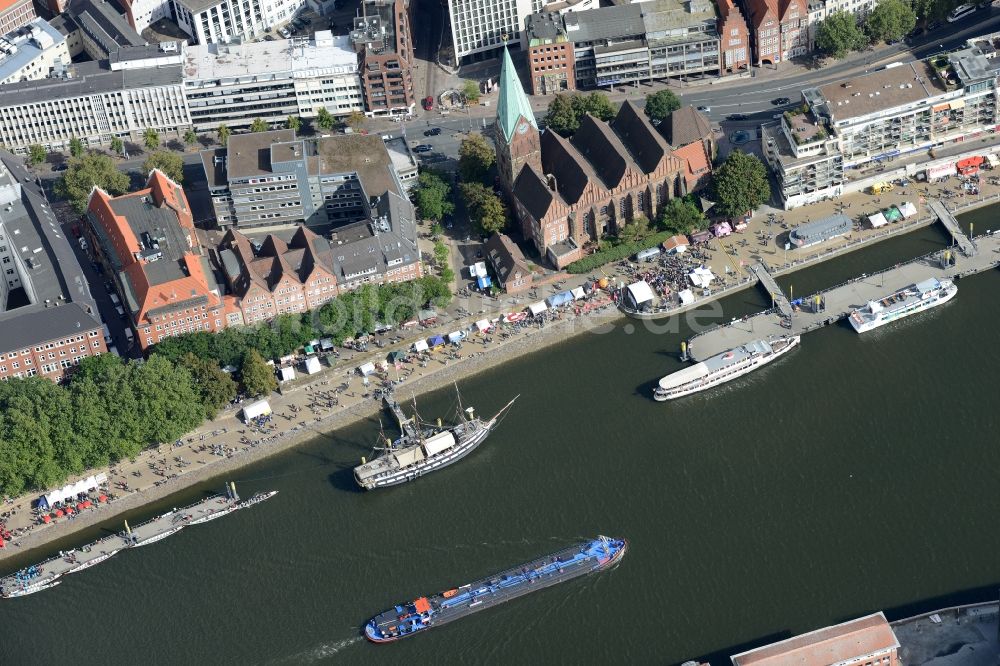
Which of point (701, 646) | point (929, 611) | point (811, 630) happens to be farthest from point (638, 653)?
point (929, 611)

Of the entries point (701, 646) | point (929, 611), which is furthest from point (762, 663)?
point (929, 611)

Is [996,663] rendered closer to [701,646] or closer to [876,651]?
[876,651]

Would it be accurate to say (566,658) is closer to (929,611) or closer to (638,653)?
(638,653)

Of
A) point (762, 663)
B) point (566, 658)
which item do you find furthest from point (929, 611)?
point (566, 658)

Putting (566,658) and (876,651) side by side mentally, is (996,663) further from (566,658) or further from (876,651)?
(566,658)
